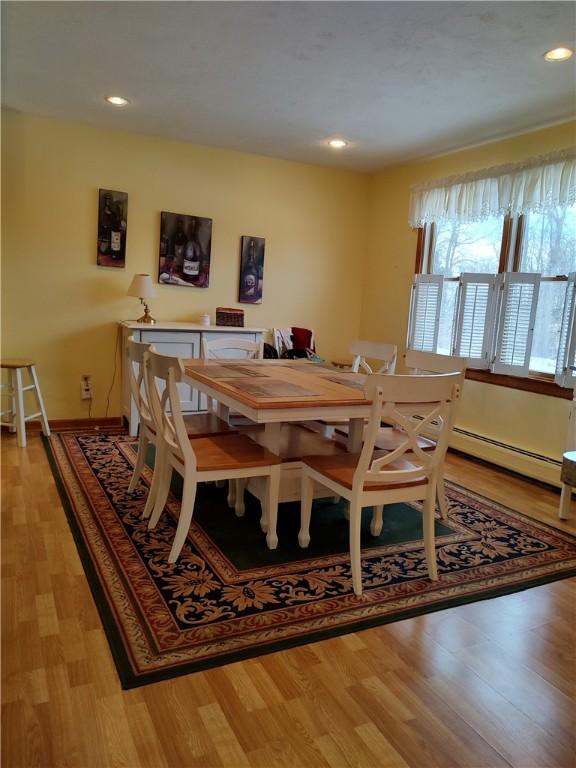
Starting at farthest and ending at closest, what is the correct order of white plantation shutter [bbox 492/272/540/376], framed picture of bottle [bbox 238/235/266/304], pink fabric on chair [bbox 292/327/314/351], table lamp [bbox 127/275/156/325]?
pink fabric on chair [bbox 292/327/314/351], framed picture of bottle [bbox 238/235/266/304], table lamp [bbox 127/275/156/325], white plantation shutter [bbox 492/272/540/376]

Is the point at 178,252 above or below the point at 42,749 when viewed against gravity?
above

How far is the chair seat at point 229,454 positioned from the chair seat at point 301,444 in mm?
139

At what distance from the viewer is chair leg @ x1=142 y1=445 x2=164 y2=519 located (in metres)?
2.62

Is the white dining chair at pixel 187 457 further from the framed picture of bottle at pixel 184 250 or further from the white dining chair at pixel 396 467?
the framed picture of bottle at pixel 184 250

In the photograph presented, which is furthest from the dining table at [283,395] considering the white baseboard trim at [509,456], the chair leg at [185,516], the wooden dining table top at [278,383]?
the white baseboard trim at [509,456]

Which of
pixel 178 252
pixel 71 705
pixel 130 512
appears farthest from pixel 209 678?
pixel 178 252

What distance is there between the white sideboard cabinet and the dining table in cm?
106

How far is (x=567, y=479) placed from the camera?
2.92 meters

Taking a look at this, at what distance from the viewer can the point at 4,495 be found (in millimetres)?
2949

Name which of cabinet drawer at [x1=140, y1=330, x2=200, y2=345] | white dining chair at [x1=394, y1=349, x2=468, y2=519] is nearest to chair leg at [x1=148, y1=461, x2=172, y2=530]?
white dining chair at [x1=394, y1=349, x2=468, y2=519]

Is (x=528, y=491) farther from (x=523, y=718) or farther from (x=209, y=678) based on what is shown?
(x=209, y=678)

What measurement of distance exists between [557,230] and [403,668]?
124 inches

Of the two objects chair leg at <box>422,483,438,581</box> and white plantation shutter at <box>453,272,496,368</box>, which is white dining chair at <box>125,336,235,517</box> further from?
white plantation shutter at <box>453,272,496,368</box>

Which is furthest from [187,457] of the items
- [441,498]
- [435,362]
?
[435,362]
